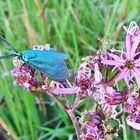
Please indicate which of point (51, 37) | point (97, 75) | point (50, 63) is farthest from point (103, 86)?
point (51, 37)

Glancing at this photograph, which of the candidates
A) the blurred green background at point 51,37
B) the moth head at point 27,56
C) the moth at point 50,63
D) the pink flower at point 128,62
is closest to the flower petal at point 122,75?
the pink flower at point 128,62

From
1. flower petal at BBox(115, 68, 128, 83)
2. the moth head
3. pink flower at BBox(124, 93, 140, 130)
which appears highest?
the moth head

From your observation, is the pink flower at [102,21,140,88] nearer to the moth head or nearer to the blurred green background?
the moth head

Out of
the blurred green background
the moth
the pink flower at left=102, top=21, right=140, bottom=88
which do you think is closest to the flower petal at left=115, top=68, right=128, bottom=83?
the pink flower at left=102, top=21, right=140, bottom=88

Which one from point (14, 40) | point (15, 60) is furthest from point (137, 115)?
point (14, 40)

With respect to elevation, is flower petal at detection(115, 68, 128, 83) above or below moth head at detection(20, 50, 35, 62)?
below

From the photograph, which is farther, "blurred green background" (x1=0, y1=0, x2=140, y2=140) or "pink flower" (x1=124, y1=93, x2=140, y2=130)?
"blurred green background" (x1=0, y1=0, x2=140, y2=140)
